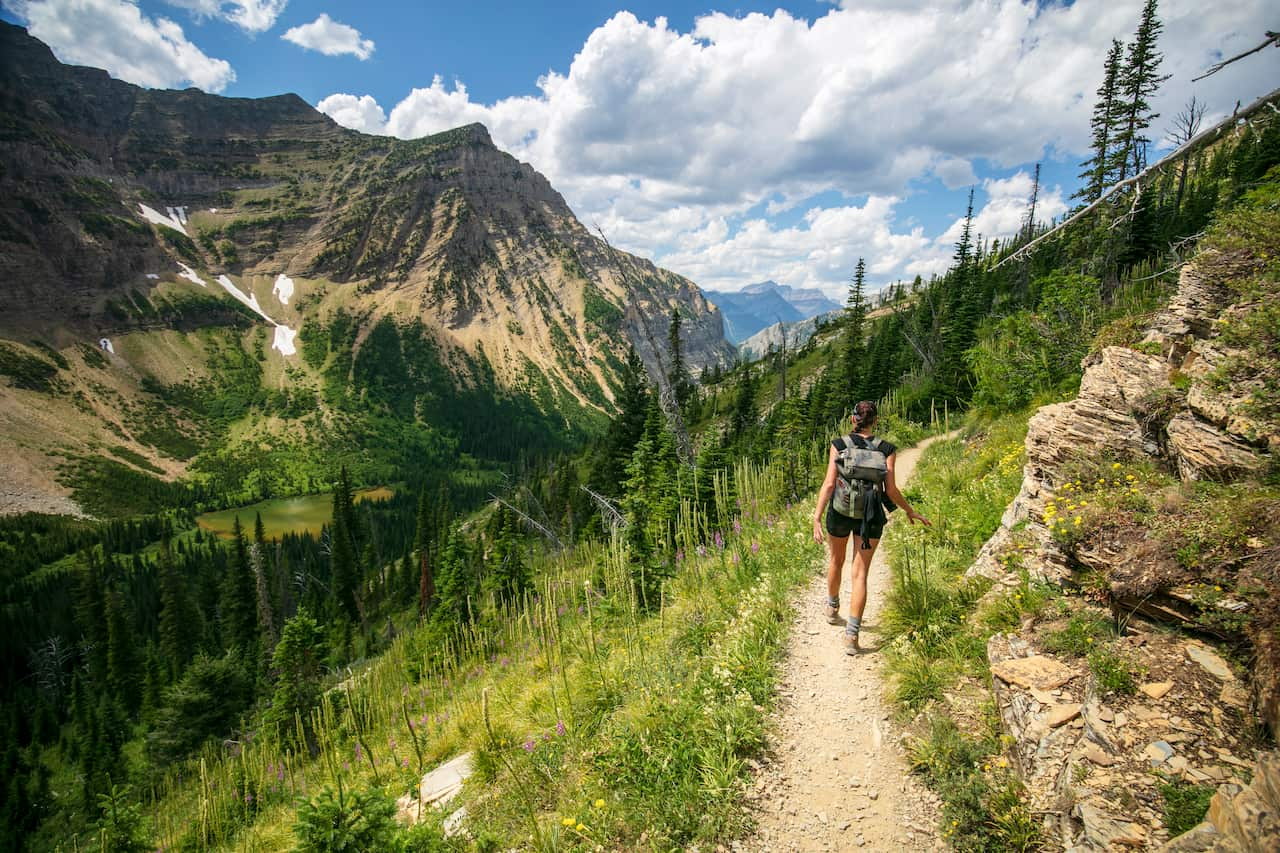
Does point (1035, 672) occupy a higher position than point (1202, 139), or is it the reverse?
point (1202, 139)

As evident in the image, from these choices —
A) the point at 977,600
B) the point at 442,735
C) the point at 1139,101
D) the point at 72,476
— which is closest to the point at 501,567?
the point at 442,735

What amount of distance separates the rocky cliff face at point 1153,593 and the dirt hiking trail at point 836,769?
90cm

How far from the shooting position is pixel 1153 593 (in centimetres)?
381

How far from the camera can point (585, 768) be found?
16.2 feet

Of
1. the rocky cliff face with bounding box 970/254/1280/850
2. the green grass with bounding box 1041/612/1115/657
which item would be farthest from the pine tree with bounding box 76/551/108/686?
the green grass with bounding box 1041/612/1115/657

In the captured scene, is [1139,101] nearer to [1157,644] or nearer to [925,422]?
[925,422]

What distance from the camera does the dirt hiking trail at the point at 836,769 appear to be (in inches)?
148

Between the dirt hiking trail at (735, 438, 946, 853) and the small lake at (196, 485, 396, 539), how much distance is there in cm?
15590

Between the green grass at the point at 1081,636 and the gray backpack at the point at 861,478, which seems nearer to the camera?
the green grass at the point at 1081,636

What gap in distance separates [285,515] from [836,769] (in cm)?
18460

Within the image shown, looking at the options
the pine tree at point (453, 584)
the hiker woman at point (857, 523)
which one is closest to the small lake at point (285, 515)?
the pine tree at point (453, 584)

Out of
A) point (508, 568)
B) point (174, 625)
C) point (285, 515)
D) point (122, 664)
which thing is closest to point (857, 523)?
point (508, 568)

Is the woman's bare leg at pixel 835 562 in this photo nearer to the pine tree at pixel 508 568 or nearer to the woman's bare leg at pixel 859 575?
the woman's bare leg at pixel 859 575

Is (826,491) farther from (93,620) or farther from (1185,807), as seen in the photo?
(93,620)
